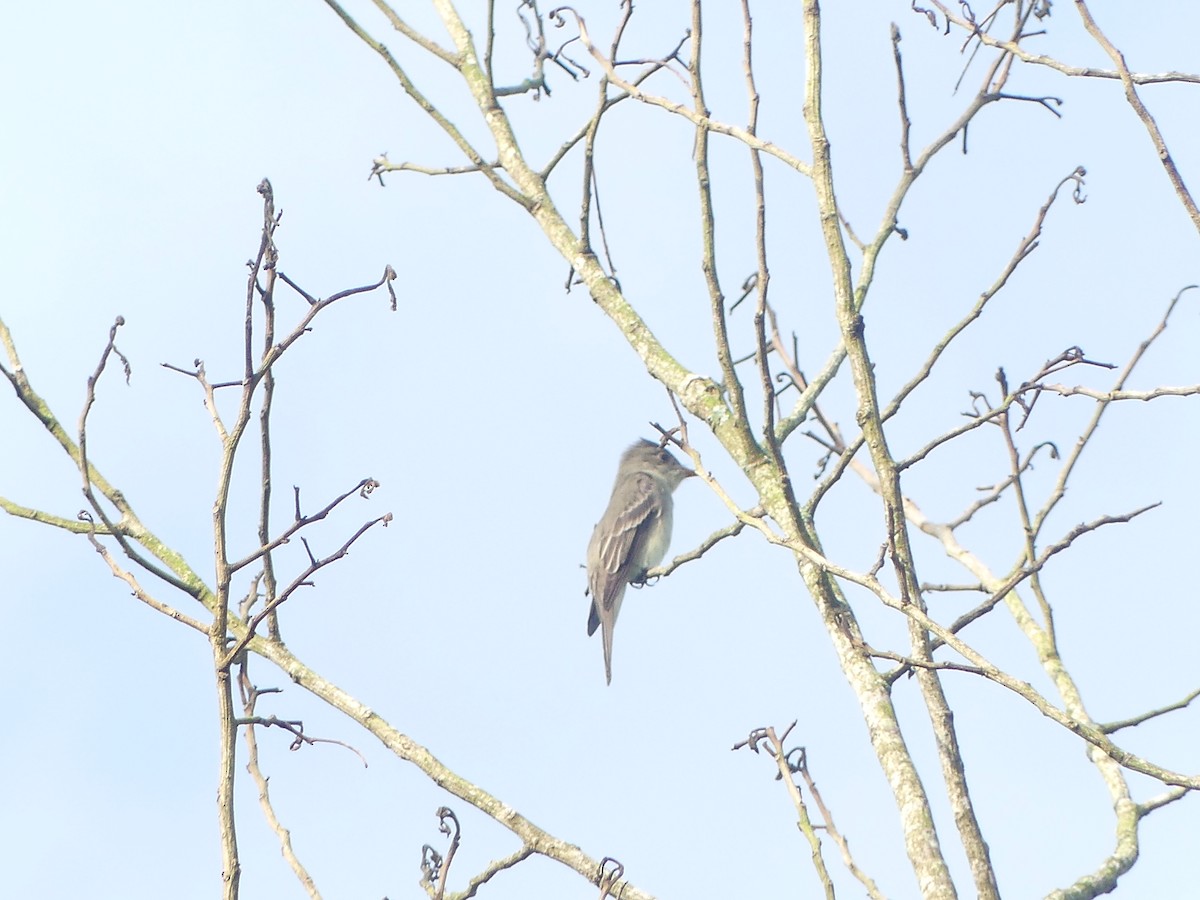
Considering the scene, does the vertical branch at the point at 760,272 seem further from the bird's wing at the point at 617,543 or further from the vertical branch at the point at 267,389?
the bird's wing at the point at 617,543

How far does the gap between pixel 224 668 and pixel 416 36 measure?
3797mm

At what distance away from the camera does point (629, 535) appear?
1214cm

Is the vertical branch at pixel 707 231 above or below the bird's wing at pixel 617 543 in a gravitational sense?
below

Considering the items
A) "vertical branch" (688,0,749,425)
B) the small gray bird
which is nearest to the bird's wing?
the small gray bird

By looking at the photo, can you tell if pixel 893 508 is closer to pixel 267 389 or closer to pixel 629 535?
pixel 267 389

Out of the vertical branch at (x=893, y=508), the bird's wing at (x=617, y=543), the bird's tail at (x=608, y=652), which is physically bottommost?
the vertical branch at (x=893, y=508)

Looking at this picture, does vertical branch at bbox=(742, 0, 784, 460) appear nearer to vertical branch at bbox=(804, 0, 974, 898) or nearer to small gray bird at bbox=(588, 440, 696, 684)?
vertical branch at bbox=(804, 0, 974, 898)

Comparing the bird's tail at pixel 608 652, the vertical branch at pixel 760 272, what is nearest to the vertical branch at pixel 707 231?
the vertical branch at pixel 760 272

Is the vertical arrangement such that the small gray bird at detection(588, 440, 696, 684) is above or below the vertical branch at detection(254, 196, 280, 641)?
above

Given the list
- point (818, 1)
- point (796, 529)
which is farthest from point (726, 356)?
point (818, 1)

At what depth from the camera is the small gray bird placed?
11.9 metres

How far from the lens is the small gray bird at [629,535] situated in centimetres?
1185

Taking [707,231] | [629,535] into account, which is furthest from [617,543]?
[707,231]

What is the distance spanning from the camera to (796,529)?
4.35 metres
